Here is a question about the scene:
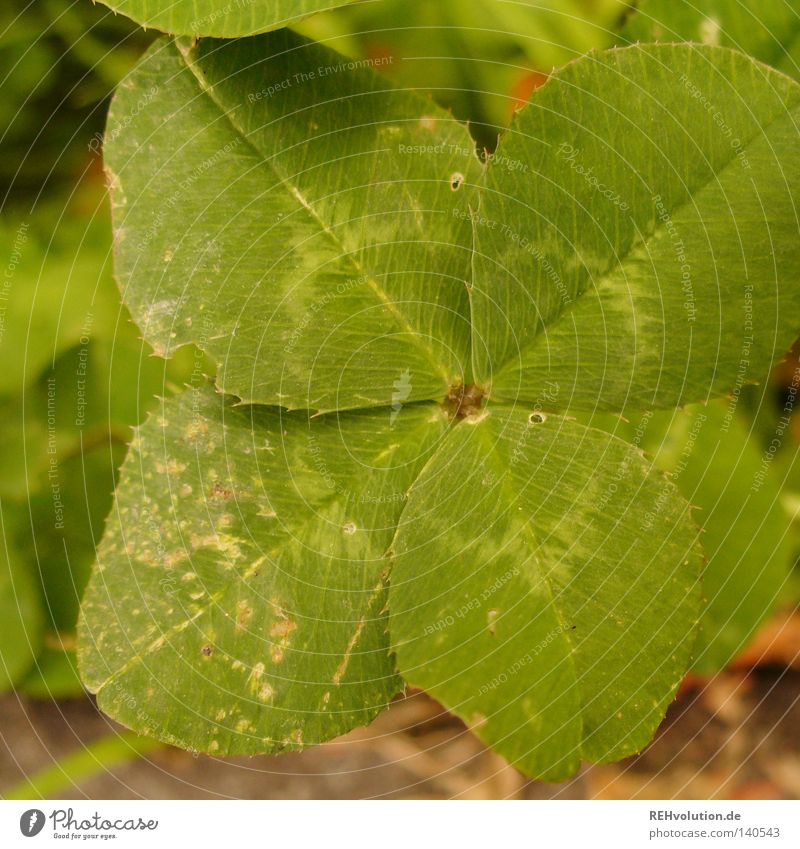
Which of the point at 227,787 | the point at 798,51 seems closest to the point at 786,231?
the point at 798,51

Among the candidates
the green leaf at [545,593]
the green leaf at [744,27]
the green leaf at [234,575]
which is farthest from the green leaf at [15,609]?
the green leaf at [744,27]

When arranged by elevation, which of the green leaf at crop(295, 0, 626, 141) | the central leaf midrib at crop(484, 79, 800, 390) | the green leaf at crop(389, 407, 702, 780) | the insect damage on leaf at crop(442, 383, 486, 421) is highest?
the green leaf at crop(295, 0, 626, 141)

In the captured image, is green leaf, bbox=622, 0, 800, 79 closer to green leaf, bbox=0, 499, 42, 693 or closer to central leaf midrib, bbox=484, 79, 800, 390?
central leaf midrib, bbox=484, 79, 800, 390

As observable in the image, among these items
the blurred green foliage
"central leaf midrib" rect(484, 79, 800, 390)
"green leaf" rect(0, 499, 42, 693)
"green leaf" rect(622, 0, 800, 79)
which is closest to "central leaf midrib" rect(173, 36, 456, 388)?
"central leaf midrib" rect(484, 79, 800, 390)

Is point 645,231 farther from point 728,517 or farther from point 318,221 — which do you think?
point 728,517

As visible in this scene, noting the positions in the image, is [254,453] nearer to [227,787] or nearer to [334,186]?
[334,186]

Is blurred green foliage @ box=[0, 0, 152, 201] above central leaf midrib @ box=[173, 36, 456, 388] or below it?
above

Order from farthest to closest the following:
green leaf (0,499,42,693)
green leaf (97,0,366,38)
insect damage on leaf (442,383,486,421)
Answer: green leaf (0,499,42,693)
insect damage on leaf (442,383,486,421)
green leaf (97,0,366,38)
